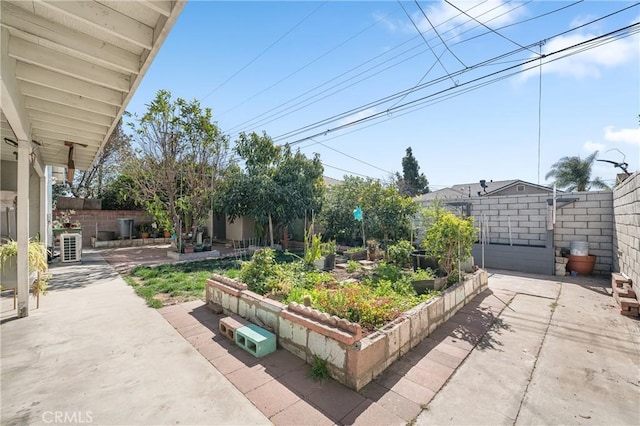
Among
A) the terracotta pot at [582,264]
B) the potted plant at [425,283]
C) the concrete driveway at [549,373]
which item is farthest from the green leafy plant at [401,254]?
the terracotta pot at [582,264]

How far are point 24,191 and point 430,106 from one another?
8.42m

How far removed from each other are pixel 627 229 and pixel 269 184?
29.0ft

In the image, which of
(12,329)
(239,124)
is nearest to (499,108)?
(239,124)

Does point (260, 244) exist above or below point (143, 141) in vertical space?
below

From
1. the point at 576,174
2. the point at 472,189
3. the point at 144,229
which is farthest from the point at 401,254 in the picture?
the point at 472,189

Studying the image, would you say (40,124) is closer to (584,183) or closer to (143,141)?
(143,141)

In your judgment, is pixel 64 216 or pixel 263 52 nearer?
pixel 263 52

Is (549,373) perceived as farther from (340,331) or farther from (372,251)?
(372,251)

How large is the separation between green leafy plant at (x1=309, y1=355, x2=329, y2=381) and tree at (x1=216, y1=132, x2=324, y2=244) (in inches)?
293

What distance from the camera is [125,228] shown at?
41.7ft

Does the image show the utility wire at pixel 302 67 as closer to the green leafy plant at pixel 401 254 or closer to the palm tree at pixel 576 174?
the green leafy plant at pixel 401 254

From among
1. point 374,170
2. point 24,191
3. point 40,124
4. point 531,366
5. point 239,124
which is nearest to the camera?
point 531,366

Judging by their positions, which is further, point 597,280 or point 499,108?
point 499,108

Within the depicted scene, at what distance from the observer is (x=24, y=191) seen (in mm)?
3932
